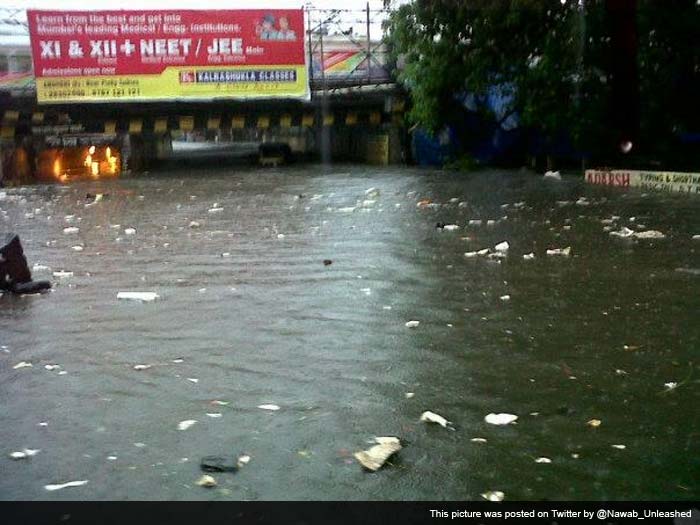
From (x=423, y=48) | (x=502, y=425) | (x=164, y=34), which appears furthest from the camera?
(x=164, y=34)

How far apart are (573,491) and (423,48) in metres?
20.6

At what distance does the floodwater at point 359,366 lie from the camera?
3221mm

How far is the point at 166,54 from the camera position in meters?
24.9

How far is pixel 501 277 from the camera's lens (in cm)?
715

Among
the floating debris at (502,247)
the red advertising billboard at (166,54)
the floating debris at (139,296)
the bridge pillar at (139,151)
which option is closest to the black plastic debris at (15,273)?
the floating debris at (139,296)

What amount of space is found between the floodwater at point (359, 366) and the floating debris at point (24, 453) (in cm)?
4

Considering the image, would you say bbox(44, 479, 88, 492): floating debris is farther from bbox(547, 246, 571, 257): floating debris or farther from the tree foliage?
the tree foliage

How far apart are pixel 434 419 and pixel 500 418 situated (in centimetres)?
34

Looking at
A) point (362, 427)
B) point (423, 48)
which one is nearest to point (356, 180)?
point (423, 48)

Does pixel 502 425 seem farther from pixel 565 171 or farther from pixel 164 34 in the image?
pixel 164 34

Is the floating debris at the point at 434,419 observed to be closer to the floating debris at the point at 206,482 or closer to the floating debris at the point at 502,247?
the floating debris at the point at 206,482

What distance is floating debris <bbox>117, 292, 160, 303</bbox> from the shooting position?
6676 millimetres

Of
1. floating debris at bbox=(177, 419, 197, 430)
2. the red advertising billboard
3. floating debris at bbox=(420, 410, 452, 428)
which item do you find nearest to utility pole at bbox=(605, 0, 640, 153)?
the red advertising billboard

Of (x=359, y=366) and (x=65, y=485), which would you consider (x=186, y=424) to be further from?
(x=359, y=366)
